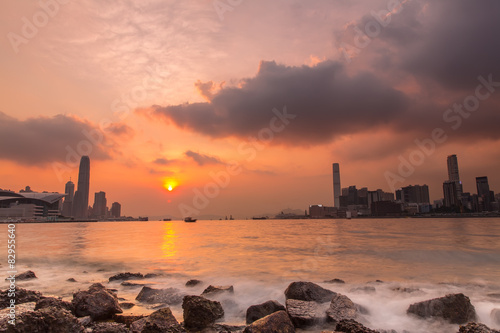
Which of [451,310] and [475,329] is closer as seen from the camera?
[475,329]

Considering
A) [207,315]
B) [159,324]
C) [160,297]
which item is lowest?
[160,297]

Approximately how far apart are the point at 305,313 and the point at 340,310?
3.27ft

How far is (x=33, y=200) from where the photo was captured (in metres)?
194

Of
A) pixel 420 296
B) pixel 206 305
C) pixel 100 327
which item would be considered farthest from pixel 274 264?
pixel 100 327

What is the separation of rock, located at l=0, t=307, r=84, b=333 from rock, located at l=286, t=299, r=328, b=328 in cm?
493

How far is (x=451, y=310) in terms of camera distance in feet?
26.1

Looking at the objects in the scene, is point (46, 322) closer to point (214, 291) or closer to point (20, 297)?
point (20, 297)

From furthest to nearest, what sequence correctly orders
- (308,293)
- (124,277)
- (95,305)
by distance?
(124,277) < (308,293) < (95,305)

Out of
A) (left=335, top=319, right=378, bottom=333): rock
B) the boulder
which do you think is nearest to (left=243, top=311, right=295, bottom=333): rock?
(left=335, top=319, right=378, bottom=333): rock

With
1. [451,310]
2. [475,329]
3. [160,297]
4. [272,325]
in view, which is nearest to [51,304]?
[160,297]

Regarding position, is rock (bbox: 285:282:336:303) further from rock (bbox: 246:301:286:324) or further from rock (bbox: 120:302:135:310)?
rock (bbox: 120:302:135:310)

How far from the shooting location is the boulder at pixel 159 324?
603 cm

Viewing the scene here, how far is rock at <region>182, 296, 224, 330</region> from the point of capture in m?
7.29

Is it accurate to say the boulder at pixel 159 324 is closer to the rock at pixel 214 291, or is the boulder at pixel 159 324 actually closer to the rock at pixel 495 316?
the rock at pixel 214 291
